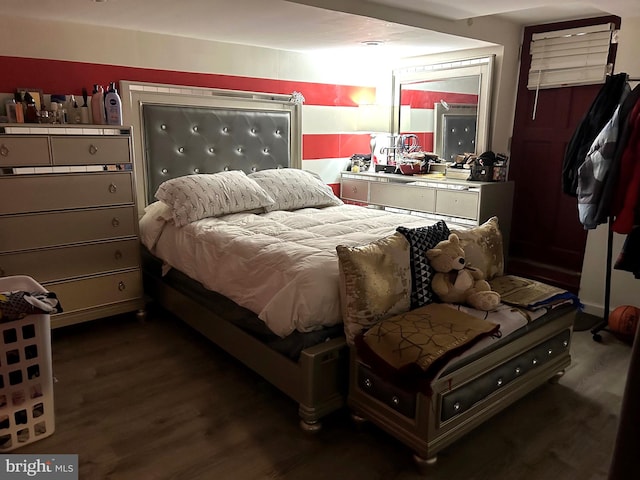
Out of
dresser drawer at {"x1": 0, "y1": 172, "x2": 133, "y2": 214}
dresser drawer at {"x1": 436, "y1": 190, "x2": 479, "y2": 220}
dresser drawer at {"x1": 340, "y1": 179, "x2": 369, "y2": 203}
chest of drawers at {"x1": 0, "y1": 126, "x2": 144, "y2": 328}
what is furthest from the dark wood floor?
dresser drawer at {"x1": 340, "y1": 179, "x2": 369, "y2": 203}

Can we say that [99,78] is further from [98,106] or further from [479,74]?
[479,74]

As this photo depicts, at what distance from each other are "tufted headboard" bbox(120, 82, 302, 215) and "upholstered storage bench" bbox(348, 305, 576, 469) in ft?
7.47

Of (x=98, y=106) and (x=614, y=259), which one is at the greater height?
(x=98, y=106)

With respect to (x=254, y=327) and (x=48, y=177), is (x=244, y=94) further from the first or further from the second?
(x=254, y=327)

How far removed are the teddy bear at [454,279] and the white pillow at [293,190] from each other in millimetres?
1517

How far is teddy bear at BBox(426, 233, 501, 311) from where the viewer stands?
2.19m

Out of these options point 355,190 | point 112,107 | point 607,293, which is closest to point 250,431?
point 112,107

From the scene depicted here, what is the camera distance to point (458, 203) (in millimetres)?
3809

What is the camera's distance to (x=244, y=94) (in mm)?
3928

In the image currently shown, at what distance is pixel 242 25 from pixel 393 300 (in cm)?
217

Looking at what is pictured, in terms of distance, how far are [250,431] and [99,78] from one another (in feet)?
8.30

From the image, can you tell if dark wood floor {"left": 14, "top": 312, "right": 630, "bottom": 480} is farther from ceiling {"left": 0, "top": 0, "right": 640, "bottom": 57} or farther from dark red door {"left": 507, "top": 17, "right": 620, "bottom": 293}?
ceiling {"left": 0, "top": 0, "right": 640, "bottom": 57}

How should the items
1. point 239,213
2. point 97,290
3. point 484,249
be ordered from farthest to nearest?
1. point 239,213
2. point 97,290
3. point 484,249

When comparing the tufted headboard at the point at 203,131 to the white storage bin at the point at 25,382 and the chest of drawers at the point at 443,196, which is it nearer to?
the chest of drawers at the point at 443,196
